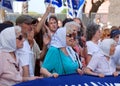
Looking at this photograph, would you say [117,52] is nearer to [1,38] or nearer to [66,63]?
[66,63]

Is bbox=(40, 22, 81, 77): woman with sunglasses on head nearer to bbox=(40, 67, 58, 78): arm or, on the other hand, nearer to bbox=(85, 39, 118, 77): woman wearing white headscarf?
bbox=(40, 67, 58, 78): arm

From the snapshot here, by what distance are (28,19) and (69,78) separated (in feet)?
3.85

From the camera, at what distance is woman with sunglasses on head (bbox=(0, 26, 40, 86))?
5.38m

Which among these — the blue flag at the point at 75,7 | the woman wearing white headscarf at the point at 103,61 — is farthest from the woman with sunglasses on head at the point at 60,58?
the blue flag at the point at 75,7

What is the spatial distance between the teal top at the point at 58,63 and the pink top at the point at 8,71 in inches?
25.3

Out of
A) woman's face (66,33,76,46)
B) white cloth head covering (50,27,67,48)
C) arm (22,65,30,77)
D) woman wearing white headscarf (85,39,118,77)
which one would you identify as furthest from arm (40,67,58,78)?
woman wearing white headscarf (85,39,118,77)

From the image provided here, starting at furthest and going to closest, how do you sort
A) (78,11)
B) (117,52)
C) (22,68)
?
1. (78,11)
2. (117,52)
3. (22,68)

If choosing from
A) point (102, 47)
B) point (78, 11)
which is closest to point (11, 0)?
point (78, 11)

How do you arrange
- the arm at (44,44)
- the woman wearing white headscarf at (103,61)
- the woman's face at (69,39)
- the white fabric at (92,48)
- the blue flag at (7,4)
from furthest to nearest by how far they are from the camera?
the blue flag at (7,4), the white fabric at (92,48), the arm at (44,44), the woman wearing white headscarf at (103,61), the woman's face at (69,39)

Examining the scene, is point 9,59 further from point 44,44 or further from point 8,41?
point 44,44

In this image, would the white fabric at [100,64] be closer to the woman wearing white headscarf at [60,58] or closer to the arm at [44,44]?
the woman wearing white headscarf at [60,58]

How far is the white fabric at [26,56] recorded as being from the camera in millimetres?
5876

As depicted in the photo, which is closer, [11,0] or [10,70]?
[10,70]

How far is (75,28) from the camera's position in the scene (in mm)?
6348
